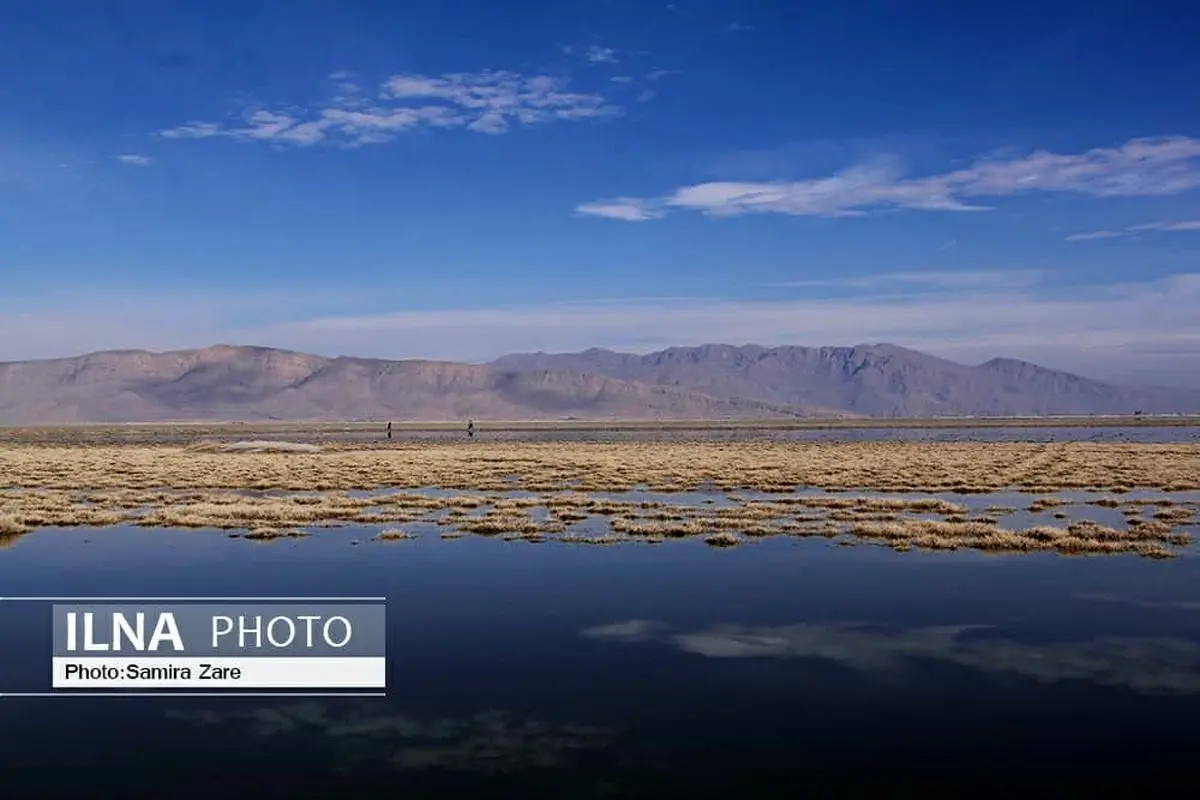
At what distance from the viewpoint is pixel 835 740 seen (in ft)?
37.2

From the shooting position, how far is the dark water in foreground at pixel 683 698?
1030 centimetres

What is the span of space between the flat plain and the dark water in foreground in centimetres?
632

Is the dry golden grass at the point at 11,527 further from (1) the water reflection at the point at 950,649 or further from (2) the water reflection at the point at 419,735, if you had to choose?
(1) the water reflection at the point at 950,649

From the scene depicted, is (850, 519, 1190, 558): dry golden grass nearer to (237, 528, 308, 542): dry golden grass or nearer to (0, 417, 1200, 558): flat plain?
(0, 417, 1200, 558): flat plain

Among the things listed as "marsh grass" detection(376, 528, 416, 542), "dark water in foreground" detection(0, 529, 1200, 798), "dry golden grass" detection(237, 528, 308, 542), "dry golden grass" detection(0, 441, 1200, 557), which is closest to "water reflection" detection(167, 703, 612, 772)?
"dark water in foreground" detection(0, 529, 1200, 798)

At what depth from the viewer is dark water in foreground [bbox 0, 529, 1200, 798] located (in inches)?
406

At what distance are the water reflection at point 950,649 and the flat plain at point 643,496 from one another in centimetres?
960

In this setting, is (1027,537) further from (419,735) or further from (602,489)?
(602,489)

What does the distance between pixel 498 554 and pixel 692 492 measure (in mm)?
18635

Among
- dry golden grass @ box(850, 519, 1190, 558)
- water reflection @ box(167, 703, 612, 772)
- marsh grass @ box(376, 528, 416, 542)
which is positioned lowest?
water reflection @ box(167, 703, 612, 772)

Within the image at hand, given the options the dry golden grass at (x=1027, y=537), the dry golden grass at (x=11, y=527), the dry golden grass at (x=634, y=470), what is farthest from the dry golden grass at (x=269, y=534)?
the dry golden grass at (x=634, y=470)

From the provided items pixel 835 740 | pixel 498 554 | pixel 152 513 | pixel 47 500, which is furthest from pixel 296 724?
pixel 47 500

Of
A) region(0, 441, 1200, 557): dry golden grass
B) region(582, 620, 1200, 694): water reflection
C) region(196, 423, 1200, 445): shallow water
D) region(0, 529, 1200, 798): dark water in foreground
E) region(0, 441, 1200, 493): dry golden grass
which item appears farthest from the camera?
region(196, 423, 1200, 445): shallow water

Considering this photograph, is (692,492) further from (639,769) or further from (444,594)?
(639,769)
